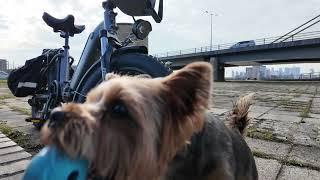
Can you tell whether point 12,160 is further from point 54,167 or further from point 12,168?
point 54,167

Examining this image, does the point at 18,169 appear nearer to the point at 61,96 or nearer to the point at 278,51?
the point at 61,96

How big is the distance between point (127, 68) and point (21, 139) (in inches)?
96.0

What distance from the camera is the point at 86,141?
2.09m

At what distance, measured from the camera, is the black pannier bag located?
6.87m

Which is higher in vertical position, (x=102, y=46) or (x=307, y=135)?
(x=102, y=46)

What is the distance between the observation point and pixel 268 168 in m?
4.47

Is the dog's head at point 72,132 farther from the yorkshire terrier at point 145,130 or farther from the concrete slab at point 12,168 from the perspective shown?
the concrete slab at point 12,168

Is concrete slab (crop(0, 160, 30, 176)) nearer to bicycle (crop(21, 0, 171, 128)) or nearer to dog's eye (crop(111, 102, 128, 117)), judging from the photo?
bicycle (crop(21, 0, 171, 128))

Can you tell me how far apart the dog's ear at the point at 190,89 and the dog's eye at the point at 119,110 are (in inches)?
11.6

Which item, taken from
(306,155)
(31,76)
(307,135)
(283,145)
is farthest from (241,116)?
(31,76)

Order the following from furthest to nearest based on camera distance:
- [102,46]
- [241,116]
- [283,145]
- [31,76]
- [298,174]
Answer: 1. [31,76]
2. [283,145]
3. [102,46]
4. [298,174]
5. [241,116]

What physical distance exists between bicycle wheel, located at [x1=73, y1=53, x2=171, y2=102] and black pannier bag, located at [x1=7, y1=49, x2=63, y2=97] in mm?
1930

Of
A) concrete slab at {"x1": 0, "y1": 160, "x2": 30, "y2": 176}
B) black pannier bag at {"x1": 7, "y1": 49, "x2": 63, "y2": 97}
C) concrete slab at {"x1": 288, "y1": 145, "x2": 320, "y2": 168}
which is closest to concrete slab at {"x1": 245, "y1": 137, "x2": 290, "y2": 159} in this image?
concrete slab at {"x1": 288, "y1": 145, "x2": 320, "y2": 168}

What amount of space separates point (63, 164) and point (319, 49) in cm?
5014
